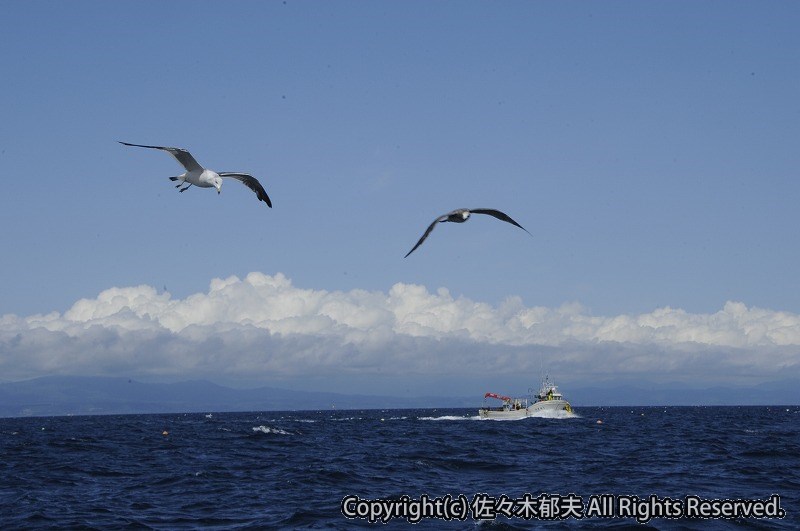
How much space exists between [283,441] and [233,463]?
71.8ft

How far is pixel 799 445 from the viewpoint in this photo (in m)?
54.3

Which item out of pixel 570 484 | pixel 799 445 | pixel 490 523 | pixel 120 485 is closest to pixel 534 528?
pixel 490 523

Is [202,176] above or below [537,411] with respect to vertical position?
above

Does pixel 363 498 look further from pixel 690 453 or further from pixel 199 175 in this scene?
pixel 690 453

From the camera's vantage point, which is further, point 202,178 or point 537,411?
point 537,411

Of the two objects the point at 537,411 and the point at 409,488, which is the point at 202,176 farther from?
the point at 537,411

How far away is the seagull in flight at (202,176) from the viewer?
2081cm

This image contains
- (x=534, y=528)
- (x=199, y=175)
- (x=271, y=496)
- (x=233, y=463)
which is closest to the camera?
(x=199, y=175)

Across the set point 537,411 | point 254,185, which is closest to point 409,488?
point 254,185

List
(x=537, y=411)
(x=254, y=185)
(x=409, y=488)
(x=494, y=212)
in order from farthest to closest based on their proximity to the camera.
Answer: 1. (x=537, y=411)
2. (x=409, y=488)
3. (x=254, y=185)
4. (x=494, y=212)

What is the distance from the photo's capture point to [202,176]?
68.7 ft

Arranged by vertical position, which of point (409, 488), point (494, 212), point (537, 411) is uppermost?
point (494, 212)

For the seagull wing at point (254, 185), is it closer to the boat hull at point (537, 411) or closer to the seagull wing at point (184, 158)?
the seagull wing at point (184, 158)

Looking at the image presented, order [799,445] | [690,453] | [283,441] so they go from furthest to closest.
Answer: [283,441] < [799,445] < [690,453]
